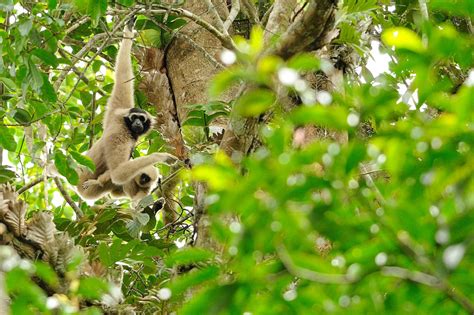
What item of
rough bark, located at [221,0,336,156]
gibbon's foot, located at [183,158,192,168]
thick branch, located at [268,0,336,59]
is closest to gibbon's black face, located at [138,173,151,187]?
gibbon's foot, located at [183,158,192,168]

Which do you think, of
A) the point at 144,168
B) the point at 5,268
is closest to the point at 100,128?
the point at 144,168

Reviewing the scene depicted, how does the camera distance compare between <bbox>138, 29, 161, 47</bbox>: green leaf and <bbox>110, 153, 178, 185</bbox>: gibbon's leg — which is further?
<bbox>110, 153, 178, 185</bbox>: gibbon's leg

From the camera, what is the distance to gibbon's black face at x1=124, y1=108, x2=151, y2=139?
8.02 m

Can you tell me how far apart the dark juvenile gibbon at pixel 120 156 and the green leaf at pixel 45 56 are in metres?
2.40

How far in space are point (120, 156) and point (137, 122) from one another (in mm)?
670

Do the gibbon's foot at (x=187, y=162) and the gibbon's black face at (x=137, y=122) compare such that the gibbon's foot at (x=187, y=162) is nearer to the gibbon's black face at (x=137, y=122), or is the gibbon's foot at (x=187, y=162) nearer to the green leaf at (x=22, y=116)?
the green leaf at (x=22, y=116)

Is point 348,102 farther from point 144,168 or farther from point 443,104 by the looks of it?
point 144,168

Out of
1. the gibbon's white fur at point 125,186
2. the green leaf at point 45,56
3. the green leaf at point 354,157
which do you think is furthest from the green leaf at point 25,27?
the gibbon's white fur at point 125,186

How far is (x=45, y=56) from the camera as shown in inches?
193

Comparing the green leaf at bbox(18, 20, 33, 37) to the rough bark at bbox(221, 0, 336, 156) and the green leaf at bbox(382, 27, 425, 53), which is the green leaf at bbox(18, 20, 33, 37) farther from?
the green leaf at bbox(382, 27, 425, 53)

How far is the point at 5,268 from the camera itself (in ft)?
7.08

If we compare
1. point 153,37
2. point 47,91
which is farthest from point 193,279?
point 153,37

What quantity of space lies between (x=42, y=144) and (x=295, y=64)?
3.54m

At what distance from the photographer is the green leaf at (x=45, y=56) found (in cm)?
487
